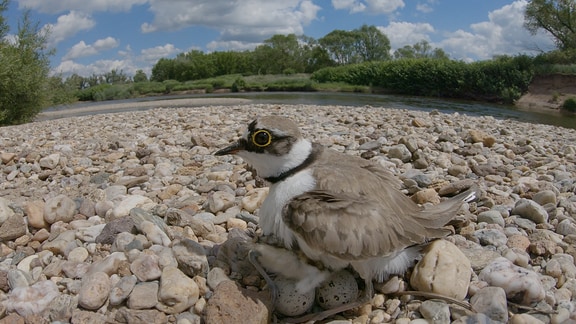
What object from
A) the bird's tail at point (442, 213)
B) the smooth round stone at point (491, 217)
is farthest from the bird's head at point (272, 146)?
the smooth round stone at point (491, 217)

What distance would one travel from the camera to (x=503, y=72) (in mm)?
32344

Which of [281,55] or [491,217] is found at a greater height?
[281,55]

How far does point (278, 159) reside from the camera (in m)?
2.72

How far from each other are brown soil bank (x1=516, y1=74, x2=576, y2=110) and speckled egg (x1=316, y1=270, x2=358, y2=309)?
97.8 ft

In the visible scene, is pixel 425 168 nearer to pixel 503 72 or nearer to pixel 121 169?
pixel 121 169

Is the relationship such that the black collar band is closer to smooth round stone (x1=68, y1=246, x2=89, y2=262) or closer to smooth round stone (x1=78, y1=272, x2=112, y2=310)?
smooth round stone (x1=78, y1=272, x2=112, y2=310)

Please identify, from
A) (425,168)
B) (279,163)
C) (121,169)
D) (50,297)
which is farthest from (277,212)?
(121,169)

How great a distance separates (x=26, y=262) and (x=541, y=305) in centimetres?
349

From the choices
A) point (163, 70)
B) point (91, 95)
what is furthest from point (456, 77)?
point (163, 70)

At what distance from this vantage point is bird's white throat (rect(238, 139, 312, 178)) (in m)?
2.73

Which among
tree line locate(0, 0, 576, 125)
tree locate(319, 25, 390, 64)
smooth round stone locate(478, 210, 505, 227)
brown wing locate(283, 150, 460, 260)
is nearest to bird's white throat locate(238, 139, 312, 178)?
brown wing locate(283, 150, 460, 260)

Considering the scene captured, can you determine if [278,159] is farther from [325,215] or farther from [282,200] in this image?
[325,215]

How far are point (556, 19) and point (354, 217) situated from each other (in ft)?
137

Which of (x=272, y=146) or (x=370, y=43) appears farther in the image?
(x=370, y=43)
